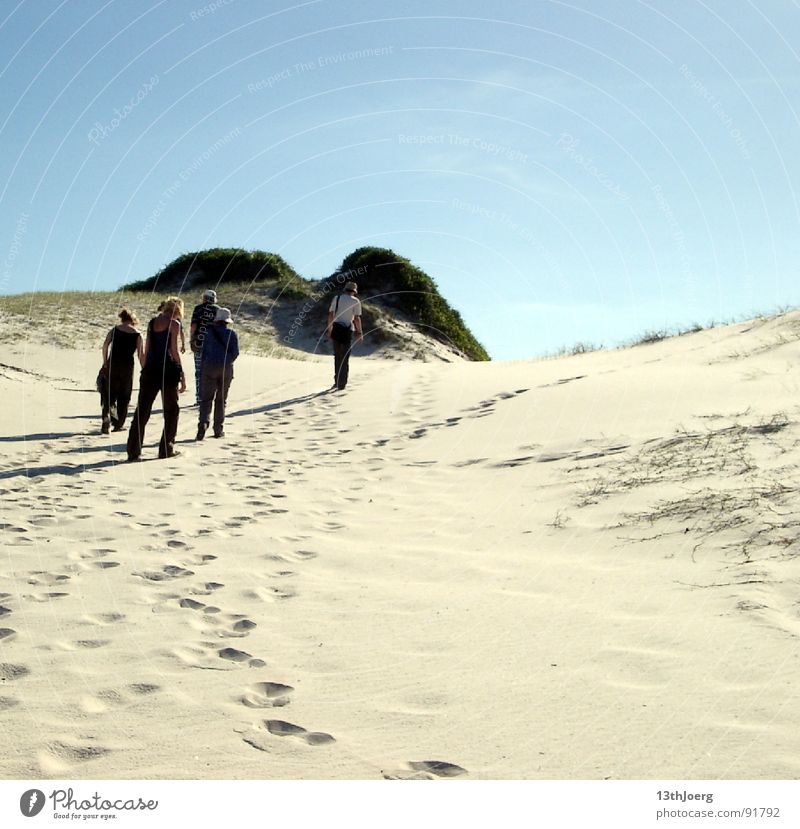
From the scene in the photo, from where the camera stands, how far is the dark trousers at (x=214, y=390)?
13.3 metres

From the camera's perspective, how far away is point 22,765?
3.59m

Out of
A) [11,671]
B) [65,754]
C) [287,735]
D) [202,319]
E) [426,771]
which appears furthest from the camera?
[202,319]

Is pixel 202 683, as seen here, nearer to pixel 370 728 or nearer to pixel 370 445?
pixel 370 728

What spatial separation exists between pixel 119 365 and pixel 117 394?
54 centimetres

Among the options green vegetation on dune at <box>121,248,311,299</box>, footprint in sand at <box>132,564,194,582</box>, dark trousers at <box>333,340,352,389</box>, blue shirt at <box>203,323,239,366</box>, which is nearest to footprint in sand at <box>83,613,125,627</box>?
footprint in sand at <box>132,564,194,582</box>

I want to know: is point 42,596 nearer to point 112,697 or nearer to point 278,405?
point 112,697

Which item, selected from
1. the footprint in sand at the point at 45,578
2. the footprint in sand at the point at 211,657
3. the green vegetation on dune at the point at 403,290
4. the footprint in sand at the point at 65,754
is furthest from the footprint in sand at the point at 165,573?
the green vegetation on dune at the point at 403,290

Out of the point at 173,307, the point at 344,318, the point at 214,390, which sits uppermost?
the point at 344,318

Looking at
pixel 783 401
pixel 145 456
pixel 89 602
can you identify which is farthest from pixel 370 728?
pixel 145 456

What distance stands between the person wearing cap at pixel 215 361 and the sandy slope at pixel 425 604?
151 cm

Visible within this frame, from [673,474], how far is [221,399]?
292 inches
